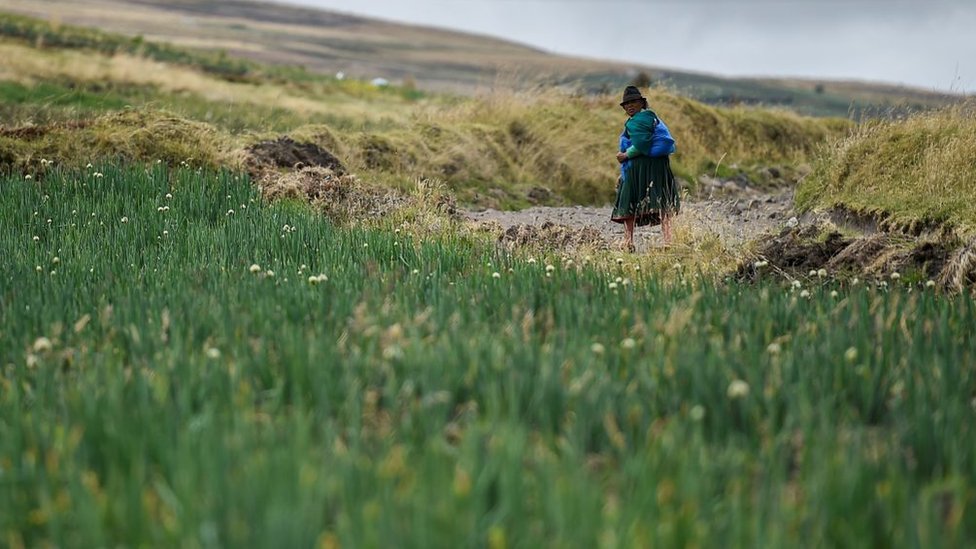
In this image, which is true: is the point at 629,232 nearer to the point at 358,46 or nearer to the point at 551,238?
the point at 551,238

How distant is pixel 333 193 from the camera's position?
12211mm

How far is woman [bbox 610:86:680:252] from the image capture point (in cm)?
1143

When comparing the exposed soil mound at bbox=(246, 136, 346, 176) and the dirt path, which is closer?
the dirt path

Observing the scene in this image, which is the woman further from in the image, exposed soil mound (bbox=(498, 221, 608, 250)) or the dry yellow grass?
the dry yellow grass

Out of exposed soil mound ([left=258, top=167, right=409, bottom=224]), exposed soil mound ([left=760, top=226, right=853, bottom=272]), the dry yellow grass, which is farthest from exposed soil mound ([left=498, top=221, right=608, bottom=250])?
the dry yellow grass

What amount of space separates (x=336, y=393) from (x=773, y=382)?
150cm

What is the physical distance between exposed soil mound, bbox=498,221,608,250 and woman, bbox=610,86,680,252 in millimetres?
695

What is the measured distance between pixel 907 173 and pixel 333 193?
6.00 meters

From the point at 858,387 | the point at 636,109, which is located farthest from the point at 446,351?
the point at 636,109

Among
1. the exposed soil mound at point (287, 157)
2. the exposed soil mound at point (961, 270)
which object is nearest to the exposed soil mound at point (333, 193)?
the exposed soil mound at point (287, 157)

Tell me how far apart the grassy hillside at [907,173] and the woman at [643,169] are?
2079 mm

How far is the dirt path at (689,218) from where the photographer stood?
36.2 ft

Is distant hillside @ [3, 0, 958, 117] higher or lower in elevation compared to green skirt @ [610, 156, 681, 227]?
lower

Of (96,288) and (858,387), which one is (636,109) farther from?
(858,387)
